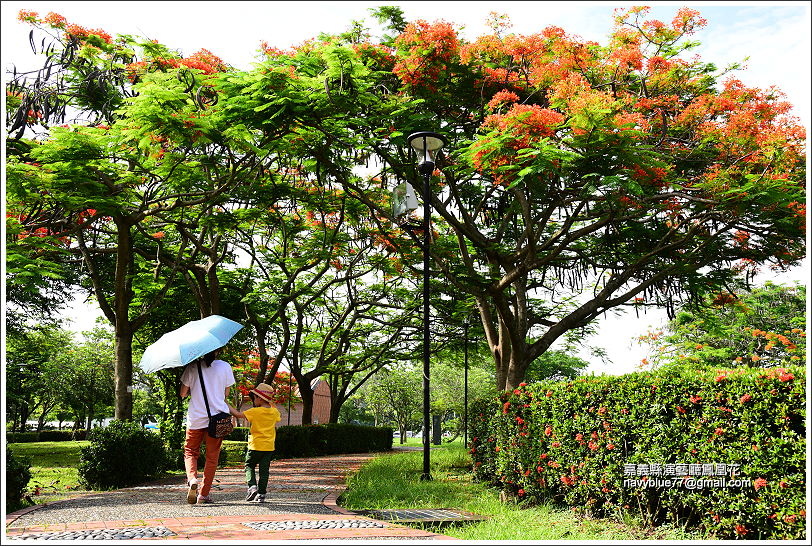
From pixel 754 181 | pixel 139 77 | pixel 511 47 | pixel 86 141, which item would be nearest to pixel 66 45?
pixel 139 77

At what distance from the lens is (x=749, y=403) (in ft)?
19.7

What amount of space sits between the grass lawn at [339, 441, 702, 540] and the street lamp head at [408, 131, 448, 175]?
5.12 m

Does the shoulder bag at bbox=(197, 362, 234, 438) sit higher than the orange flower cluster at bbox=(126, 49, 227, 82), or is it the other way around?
the orange flower cluster at bbox=(126, 49, 227, 82)

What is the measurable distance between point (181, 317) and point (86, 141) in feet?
38.0

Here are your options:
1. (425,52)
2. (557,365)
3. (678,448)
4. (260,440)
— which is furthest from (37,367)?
(678,448)

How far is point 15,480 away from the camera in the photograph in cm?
761

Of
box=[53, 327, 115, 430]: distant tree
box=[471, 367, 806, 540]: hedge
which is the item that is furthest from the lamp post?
box=[53, 327, 115, 430]: distant tree

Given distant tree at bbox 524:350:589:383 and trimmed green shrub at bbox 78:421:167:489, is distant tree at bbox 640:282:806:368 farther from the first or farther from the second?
trimmed green shrub at bbox 78:421:167:489

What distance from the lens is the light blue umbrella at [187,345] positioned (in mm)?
6988

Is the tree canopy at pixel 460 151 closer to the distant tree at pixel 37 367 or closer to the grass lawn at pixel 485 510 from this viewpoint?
the grass lawn at pixel 485 510

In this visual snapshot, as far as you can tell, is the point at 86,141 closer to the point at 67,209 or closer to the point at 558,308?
the point at 67,209

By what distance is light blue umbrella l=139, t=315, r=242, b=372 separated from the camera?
22.9ft

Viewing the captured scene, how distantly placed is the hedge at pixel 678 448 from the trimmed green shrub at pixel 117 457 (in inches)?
247

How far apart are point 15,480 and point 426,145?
7332mm
